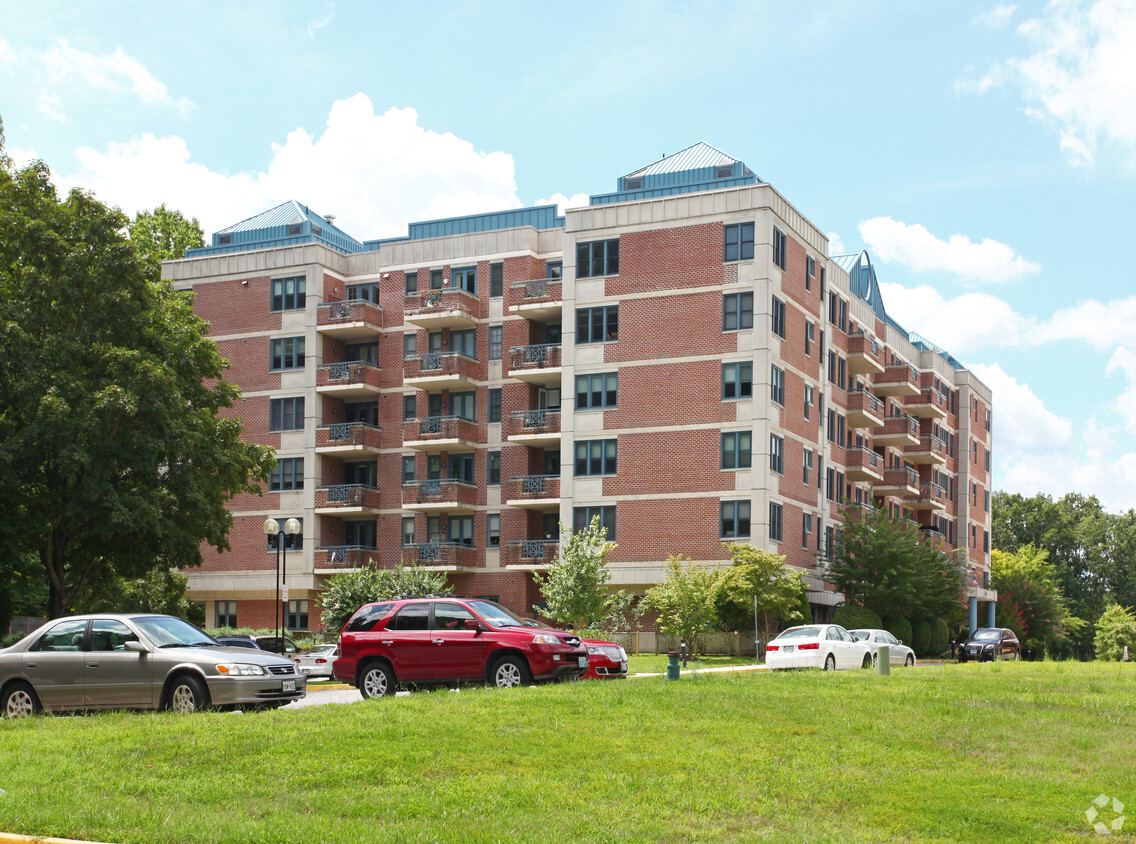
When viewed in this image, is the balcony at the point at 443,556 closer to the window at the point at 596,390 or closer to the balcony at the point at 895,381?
the window at the point at 596,390

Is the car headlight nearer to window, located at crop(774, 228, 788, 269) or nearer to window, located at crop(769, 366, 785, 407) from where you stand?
window, located at crop(769, 366, 785, 407)

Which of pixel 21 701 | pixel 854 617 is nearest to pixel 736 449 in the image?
pixel 854 617

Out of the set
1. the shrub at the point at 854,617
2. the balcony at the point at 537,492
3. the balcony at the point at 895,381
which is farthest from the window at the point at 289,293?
the balcony at the point at 895,381

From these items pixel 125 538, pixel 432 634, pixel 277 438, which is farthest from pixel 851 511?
pixel 432 634

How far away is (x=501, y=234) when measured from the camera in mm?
60000

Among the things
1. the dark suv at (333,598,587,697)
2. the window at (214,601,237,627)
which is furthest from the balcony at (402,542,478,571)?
the dark suv at (333,598,587,697)

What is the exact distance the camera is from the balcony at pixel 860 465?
63.2m

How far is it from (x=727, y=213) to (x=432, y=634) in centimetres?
3476

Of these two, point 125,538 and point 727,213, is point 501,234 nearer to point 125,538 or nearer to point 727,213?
point 727,213

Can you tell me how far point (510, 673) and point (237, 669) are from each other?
5.06 m

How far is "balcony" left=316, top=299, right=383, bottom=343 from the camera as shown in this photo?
199 feet

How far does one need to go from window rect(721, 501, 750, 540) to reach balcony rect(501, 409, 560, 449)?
882 centimetres

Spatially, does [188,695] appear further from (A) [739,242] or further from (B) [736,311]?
(A) [739,242]

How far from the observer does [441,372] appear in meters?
58.3
